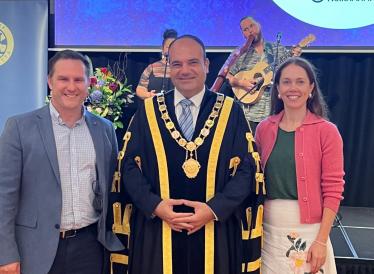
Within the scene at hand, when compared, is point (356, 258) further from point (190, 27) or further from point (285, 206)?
point (190, 27)

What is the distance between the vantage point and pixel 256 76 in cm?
374

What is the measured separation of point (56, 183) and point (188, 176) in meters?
0.52

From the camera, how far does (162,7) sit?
4.20m

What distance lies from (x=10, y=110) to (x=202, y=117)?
3.18 m

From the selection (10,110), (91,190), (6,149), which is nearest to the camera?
(6,149)

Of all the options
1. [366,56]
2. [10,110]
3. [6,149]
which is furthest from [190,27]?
[6,149]

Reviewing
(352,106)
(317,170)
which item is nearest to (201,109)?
(317,170)

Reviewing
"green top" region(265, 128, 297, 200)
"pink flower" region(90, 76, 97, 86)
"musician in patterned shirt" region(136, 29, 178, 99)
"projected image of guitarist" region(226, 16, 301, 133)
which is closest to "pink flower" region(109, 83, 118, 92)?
"pink flower" region(90, 76, 97, 86)

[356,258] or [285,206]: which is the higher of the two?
[285,206]

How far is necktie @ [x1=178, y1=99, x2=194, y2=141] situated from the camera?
1772mm

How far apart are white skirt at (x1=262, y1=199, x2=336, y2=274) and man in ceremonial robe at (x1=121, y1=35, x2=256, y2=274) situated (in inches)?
6.5

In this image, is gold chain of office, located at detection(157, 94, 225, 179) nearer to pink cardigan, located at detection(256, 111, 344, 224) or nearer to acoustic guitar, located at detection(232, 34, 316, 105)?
pink cardigan, located at detection(256, 111, 344, 224)

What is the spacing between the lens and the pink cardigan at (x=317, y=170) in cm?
177

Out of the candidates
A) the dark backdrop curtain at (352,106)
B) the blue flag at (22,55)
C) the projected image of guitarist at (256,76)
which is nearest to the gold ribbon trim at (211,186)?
the projected image of guitarist at (256,76)
